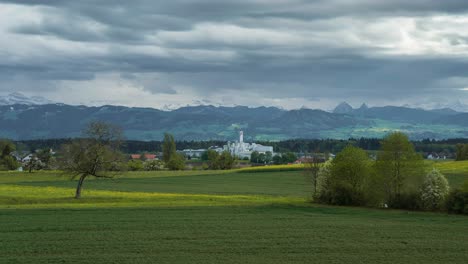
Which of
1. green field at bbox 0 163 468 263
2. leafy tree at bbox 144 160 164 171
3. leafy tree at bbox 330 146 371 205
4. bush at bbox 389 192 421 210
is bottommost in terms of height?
leafy tree at bbox 144 160 164 171

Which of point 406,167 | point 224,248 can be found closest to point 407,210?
point 406,167

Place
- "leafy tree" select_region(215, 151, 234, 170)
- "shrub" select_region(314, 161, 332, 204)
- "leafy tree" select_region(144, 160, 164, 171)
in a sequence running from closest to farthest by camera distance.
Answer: "shrub" select_region(314, 161, 332, 204), "leafy tree" select_region(144, 160, 164, 171), "leafy tree" select_region(215, 151, 234, 170)

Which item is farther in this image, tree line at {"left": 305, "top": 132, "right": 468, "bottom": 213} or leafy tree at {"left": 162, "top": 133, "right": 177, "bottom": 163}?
leafy tree at {"left": 162, "top": 133, "right": 177, "bottom": 163}

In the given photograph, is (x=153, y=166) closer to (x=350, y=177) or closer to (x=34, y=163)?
(x=34, y=163)

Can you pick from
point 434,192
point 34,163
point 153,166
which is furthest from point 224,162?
point 434,192

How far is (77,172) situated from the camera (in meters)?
68.1

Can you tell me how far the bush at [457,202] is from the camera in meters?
53.0

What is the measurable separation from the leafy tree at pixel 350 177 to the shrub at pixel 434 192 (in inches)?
247

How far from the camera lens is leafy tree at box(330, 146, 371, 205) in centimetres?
6103

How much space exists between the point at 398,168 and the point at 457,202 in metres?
7.73

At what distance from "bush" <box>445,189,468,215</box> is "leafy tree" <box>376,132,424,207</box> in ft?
13.6

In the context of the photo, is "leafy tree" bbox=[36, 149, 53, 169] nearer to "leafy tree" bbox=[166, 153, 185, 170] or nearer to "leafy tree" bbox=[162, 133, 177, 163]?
"leafy tree" bbox=[166, 153, 185, 170]

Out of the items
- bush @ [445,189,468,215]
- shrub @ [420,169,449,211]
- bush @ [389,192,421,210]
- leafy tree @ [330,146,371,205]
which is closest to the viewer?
bush @ [445,189,468,215]

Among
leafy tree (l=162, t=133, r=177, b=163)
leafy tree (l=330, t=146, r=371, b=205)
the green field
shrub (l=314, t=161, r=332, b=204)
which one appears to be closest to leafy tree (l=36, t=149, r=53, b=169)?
leafy tree (l=162, t=133, r=177, b=163)
